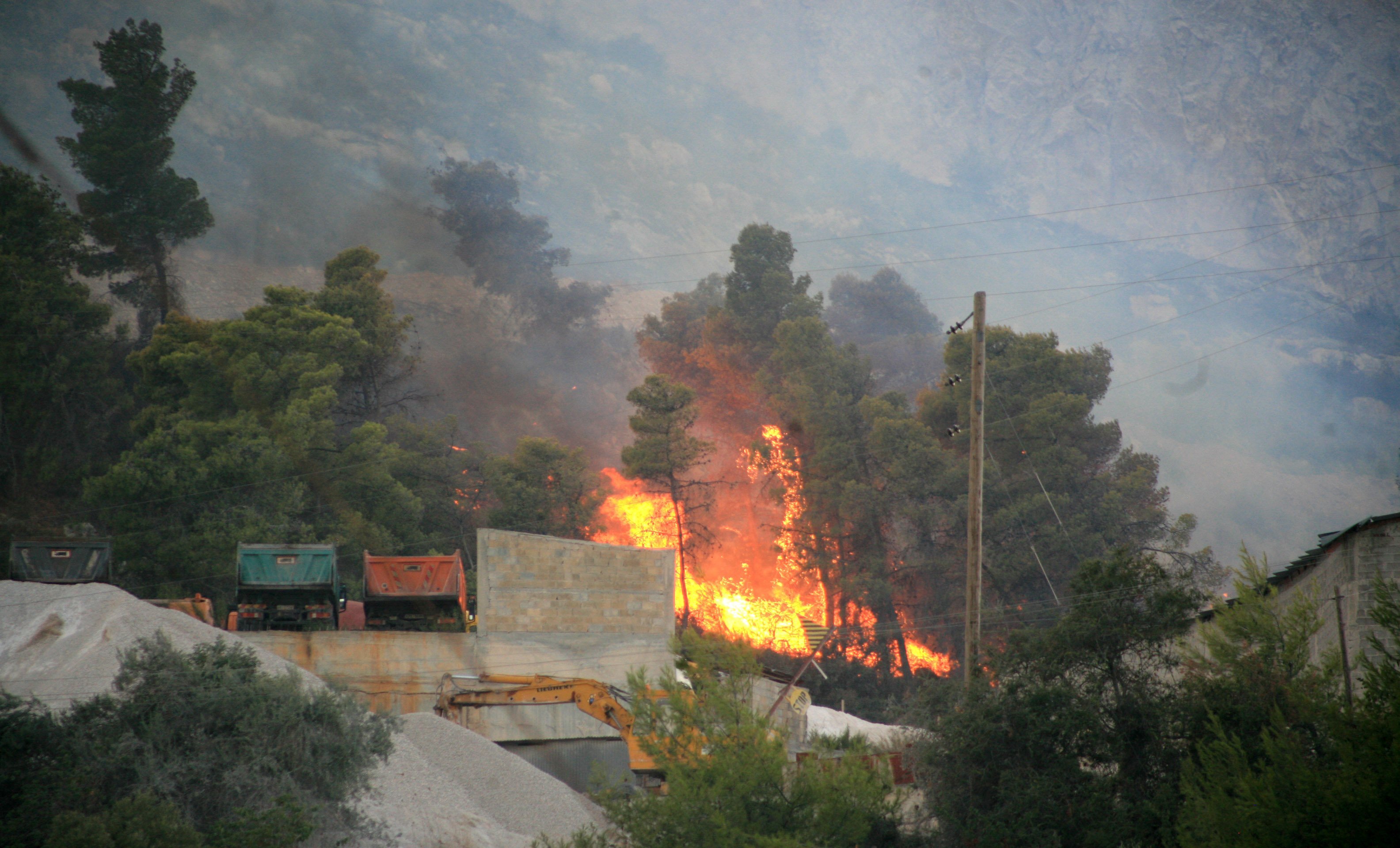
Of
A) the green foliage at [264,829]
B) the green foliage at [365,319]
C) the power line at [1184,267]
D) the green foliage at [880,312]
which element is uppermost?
the power line at [1184,267]

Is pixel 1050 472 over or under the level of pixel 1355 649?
over

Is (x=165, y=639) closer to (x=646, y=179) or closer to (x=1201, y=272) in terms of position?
(x=646, y=179)

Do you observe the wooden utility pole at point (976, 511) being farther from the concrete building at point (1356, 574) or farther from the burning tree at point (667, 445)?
the burning tree at point (667, 445)

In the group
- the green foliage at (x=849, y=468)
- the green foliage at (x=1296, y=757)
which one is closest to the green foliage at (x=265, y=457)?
the green foliage at (x=849, y=468)

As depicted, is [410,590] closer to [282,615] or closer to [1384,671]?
[282,615]

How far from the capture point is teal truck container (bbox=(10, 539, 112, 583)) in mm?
27844

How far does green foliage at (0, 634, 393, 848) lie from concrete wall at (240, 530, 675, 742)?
12279 mm

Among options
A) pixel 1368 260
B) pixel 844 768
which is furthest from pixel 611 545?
pixel 1368 260

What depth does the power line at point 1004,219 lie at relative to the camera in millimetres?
108750

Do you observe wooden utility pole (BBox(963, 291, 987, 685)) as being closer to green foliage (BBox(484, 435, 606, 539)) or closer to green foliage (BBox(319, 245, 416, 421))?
green foliage (BBox(484, 435, 606, 539))

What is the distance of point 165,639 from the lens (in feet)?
57.1

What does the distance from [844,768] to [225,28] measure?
9809 centimetres

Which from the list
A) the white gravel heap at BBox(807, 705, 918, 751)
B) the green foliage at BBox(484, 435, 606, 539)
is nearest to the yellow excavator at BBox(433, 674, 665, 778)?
the white gravel heap at BBox(807, 705, 918, 751)

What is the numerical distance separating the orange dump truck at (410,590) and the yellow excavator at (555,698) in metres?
4.53
